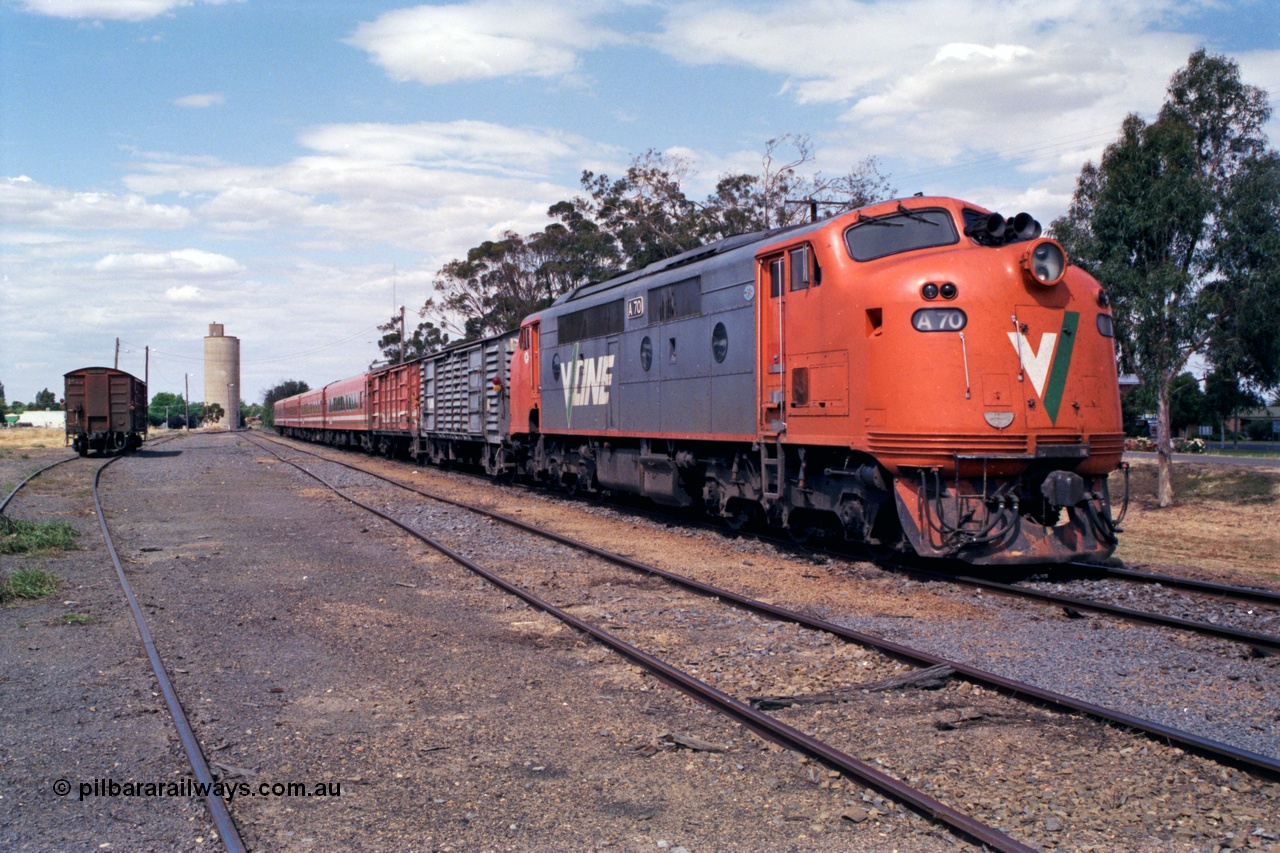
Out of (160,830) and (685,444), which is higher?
(685,444)

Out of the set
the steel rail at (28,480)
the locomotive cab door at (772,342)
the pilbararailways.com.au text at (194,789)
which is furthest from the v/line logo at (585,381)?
the pilbararailways.com.au text at (194,789)

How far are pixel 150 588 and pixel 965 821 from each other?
28.0ft

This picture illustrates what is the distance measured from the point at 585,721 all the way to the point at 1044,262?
239 inches

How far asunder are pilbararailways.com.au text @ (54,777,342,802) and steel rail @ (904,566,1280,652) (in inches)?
235

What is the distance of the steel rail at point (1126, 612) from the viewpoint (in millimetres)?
6594

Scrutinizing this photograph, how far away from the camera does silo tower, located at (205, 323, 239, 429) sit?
119 meters

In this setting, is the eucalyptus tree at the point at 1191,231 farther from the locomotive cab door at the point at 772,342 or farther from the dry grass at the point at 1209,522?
the locomotive cab door at the point at 772,342

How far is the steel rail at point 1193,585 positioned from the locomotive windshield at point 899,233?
11.7ft

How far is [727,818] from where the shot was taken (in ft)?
13.4

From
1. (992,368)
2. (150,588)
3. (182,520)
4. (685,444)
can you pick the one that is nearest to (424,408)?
(182,520)

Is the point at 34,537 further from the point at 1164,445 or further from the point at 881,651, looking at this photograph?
the point at 1164,445

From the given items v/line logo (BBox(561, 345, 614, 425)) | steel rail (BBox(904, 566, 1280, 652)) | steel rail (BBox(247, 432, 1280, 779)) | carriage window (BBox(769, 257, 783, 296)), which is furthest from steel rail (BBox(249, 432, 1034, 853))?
v/line logo (BBox(561, 345, 614, 425))

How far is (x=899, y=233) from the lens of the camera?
31.3 feet

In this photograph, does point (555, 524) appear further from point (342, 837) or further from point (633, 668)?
point (342, 837)
